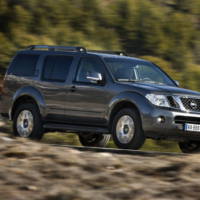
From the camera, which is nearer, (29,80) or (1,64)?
(29,80)

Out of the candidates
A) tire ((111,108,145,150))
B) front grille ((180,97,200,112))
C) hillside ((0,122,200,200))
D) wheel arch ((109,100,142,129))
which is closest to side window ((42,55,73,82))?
wheel arch ((109,100,142,129))

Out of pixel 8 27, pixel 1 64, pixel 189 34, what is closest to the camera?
pixel 1 64

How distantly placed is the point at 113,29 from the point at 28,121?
55.1ft

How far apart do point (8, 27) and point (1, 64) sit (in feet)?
10.2

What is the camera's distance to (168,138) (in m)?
11.0

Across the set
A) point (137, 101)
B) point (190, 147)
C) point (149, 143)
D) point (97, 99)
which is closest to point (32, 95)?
point (97, 99)

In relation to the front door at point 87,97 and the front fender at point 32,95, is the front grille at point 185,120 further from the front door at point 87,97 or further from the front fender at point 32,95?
the front fender at point 32,95

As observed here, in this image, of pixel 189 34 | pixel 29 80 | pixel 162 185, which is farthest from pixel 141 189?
pixel 189 34

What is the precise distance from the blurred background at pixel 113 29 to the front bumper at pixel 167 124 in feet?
46.0

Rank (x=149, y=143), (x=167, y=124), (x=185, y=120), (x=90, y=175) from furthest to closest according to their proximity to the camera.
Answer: (x=149, y=143) < (x=185, y=120) < (x=167, y=124) < (x=90, y=175)

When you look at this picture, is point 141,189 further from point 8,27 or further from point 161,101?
point 8,27

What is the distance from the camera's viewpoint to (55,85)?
12.3 m

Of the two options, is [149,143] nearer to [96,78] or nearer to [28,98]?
[28,98]

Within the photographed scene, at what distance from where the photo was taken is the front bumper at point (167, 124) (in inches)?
423
